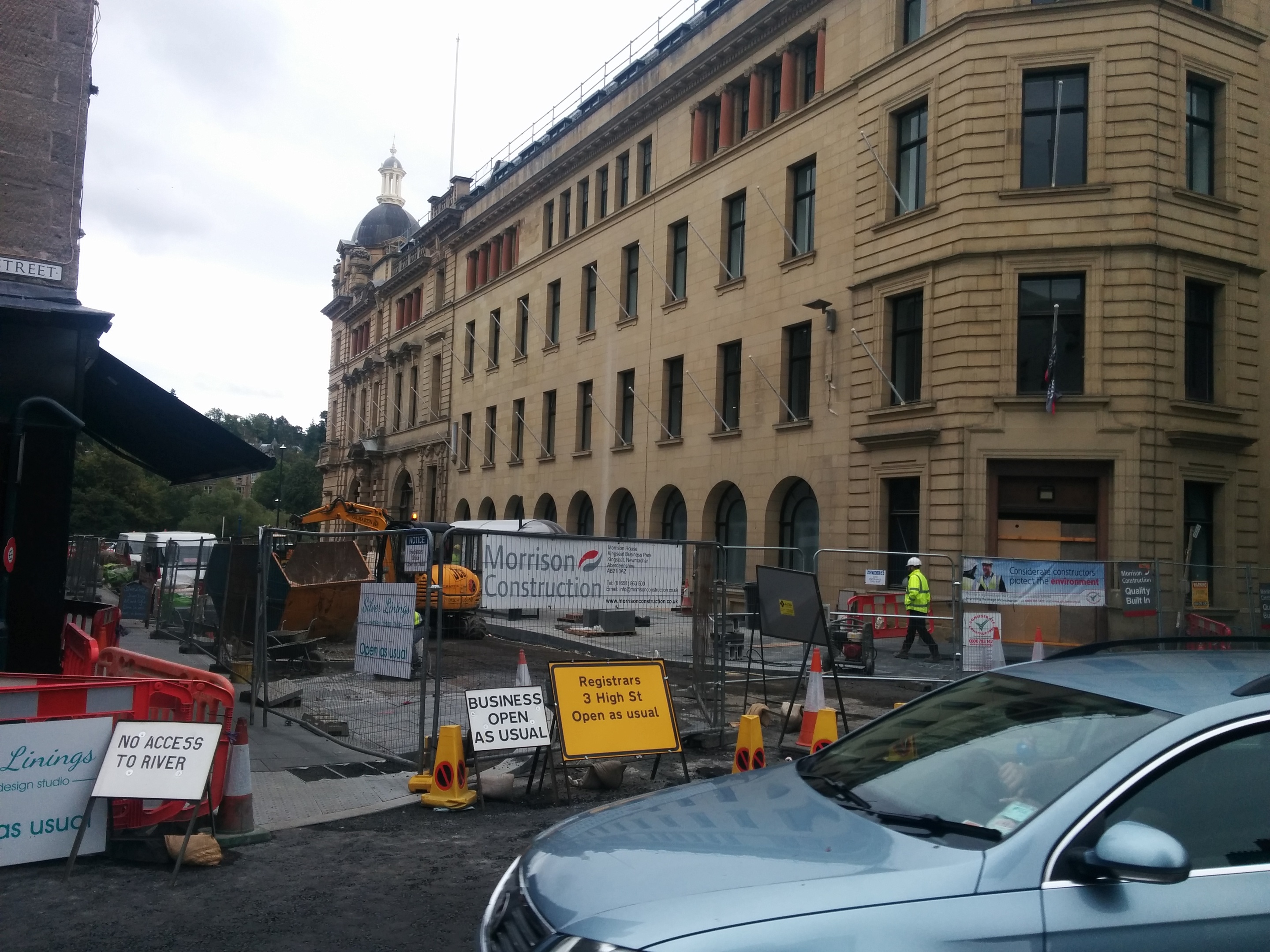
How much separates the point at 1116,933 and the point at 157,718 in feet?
20.6

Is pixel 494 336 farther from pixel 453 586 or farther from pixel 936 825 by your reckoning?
pixel 936 825

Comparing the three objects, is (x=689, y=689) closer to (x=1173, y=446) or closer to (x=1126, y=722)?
(x=1126, y=722)

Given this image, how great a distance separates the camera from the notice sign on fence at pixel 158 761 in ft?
21.1

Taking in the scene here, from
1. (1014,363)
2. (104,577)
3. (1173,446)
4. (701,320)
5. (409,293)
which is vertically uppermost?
(409,293)

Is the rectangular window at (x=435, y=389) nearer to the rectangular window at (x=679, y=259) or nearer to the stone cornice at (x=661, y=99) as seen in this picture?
the stone cornice at (x=661, y=99)

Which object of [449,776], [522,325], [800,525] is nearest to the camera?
[449,776]

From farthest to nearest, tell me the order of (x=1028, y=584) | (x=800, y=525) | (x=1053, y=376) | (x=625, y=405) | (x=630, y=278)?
(x=630, y=278) < (x=625, y=405) < (x=800, y=525) < (x=1053, y=376) < (x=1028, y=584)

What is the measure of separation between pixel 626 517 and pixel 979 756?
31457mm

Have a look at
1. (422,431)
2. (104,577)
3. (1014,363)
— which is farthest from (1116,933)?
(422,431)

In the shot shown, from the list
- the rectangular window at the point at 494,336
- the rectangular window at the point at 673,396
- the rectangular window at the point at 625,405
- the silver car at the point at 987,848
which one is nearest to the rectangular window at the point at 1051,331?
the rectangular window at the point at 673,396

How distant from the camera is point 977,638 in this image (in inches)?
621

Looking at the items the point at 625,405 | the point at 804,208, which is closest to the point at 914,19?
the point at 804,208

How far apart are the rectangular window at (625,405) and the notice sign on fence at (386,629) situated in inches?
975

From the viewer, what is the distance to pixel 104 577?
1391 inches
